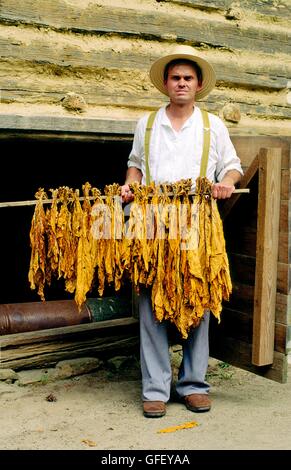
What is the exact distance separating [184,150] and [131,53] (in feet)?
3.75

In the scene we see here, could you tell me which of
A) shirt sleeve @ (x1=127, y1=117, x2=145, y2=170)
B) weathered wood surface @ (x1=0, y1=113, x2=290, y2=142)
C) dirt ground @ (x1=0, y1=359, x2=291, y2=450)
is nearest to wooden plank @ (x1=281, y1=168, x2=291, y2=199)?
weathered wood surface @ (x1=0, y1=113, x2=290, y2=142)

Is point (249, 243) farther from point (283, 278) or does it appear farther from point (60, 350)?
point (60, 350)

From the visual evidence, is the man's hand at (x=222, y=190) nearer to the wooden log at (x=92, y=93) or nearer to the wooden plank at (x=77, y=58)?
the wooden log at (x=92, y=93)

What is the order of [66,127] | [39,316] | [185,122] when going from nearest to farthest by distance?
[185,122]
[66,127]
[39,316]

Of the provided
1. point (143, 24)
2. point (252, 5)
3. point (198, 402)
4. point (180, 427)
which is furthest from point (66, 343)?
point (252, 5)

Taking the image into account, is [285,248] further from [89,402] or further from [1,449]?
[1,449]

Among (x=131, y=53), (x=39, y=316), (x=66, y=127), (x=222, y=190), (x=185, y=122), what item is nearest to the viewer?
(x=222, y=190)

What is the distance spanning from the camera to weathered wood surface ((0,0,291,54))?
14.9 feet

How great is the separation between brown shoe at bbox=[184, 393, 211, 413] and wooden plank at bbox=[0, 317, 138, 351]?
107 cm

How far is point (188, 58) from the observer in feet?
13.9

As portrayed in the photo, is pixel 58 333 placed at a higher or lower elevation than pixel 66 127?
lower

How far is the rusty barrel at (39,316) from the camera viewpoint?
5156 millimetres
